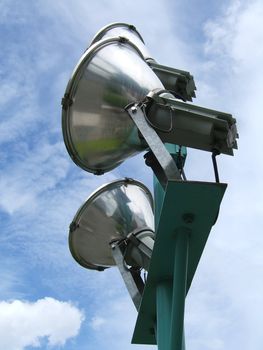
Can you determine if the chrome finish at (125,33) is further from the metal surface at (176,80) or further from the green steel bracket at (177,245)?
the green steel bracket at (177,245)

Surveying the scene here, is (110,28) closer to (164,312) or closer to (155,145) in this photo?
(155,145)

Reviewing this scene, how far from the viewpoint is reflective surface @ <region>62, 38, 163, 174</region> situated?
6.25 meters

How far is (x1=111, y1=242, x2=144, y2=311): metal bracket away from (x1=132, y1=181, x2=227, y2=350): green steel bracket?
768 millimetres

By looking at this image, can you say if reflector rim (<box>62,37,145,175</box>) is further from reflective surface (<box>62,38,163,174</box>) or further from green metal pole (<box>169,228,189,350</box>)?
green metal pole (<box>169,228,189,350</box>)

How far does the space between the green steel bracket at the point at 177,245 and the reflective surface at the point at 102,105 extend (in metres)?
1.52

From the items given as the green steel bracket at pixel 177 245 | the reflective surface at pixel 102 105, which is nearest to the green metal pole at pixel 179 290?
the green steel bracket at pixel 177 245

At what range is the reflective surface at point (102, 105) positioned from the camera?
625 centimetres

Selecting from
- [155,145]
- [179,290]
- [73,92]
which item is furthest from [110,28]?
[179,290]

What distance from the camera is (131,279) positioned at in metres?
6.74

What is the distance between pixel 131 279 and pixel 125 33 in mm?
3650

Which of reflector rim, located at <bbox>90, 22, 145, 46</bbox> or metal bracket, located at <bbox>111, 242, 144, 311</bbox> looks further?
reflector rim, located at <bbox>90, 22, 145, 46</bbox>

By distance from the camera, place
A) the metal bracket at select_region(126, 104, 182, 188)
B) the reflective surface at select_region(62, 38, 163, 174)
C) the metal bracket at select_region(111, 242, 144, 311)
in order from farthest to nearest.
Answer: the metal bracket at select_region(111, 242, 144, 311) → the reflective surface at select_region(62, 38, 163, 174) → the metal bracket at select_region(126, 104, 182, 188)

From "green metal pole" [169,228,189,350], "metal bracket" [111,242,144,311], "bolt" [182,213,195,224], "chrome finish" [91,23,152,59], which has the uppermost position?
"chrome finish" [91,23,152,59]

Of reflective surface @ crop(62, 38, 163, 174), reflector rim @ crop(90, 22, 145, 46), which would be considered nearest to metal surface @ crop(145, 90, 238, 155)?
reflective surface @ crop(62, 38, 163, 174)
